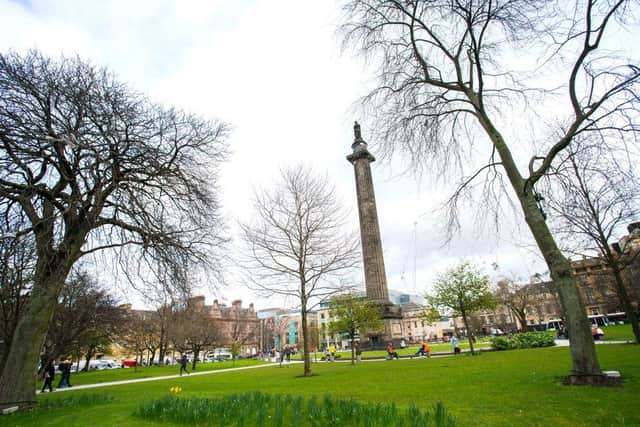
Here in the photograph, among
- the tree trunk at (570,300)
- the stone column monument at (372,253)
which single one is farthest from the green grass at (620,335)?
the tree trunk at (570,300)

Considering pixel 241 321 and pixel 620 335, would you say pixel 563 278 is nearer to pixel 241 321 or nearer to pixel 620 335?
pixel 620 335

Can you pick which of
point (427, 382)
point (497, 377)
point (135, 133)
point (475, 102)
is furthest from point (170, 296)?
point (475, 102)

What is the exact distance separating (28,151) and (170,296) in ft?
18.4

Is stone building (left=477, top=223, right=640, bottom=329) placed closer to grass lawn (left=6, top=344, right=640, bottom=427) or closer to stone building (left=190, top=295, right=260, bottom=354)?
grass lawn (left=6, top=344, right=640, bottom=427)

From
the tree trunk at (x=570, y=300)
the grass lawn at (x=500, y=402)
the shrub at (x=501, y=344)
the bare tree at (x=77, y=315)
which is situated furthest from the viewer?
the shrub at (x=501, y=344)

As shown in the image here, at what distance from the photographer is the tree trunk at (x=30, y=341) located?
9.73 m

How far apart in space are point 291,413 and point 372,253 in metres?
34.0

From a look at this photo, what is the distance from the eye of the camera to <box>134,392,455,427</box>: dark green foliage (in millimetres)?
5176

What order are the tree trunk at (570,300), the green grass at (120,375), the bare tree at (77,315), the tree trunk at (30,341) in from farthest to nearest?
the green grass at (120,375), the bare tree at (77,315), the tree trunk at (30,341), the tree trunk at (570,300)

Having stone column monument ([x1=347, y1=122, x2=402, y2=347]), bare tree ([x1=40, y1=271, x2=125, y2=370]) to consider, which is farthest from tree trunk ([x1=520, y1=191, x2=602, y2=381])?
stone column monument ([x1=347, y1=122, x2=402, y2=347])

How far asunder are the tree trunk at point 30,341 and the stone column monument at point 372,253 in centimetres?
3135

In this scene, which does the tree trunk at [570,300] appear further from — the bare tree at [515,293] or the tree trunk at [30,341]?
the bare tree at [515,293]

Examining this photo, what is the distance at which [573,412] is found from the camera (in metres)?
5.68

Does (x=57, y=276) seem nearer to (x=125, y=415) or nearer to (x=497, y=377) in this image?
(x=125, y=415)
